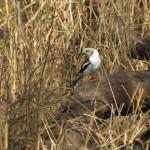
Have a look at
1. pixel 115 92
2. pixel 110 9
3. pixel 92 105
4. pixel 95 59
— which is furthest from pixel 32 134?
pixel 110 9

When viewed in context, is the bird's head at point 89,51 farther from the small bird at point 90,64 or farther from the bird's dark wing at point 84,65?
the bird's dark wing at point 84,65

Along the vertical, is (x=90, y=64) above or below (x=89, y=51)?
below

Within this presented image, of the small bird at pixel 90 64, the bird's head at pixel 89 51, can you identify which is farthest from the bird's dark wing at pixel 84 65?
the bird's head at pixel 89 51

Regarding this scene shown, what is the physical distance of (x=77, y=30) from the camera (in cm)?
480

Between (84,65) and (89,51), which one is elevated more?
(89,51)

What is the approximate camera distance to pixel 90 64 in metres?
4.73

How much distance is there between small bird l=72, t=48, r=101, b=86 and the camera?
461 centimetres

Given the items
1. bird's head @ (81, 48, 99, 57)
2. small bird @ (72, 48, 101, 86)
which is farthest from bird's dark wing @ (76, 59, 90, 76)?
bird's head @ (81, 48, 99, 57)

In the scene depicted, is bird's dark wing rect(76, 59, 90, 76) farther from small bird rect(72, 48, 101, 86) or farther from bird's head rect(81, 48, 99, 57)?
bird's head rect(81, 48, 99, 57)

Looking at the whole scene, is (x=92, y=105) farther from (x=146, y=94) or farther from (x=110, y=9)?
(x=110, y=9)

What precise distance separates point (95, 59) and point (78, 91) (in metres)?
1.66

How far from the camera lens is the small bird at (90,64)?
15.1ft

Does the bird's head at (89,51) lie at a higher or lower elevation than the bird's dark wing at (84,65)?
higher

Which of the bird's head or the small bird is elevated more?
the bird's head
